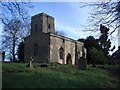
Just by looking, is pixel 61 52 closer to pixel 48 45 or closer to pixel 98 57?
pixel 48 45

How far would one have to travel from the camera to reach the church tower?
55406 mm

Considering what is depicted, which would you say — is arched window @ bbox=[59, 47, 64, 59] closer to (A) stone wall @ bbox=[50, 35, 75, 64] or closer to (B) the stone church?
(B) the stone church

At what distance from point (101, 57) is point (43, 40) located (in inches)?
464

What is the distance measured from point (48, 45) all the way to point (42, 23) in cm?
822

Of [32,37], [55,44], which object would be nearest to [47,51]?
[55,44]

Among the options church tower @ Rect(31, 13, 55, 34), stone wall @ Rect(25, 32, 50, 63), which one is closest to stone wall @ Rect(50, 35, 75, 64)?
stone wall @ Rect(25, 32, 50, 63)

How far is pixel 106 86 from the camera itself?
65.0ft

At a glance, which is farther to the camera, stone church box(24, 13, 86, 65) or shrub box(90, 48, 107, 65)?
shrub box(90, 48, 107, 65)

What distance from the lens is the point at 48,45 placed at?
4862cm

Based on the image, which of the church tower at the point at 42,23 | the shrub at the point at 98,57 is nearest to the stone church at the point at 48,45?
the church tower at the point at 42,23

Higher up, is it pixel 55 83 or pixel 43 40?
pixel 43 40

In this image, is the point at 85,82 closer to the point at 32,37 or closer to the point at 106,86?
the point at 106,86

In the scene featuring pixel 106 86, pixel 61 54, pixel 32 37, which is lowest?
pixel 106 86

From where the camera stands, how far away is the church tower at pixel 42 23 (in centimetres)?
5541
